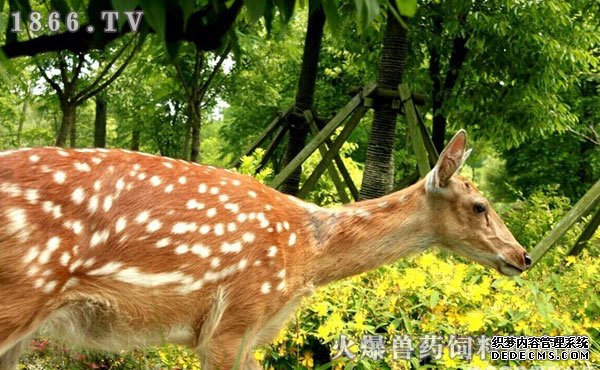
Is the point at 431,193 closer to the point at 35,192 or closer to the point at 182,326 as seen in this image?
the point at 182,326

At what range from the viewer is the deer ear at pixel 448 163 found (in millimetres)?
3775

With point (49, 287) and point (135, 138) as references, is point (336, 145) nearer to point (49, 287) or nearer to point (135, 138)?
point (49, 287)

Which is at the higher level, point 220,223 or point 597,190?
point 220,223

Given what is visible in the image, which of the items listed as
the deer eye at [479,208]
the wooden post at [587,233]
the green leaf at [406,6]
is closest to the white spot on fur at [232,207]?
the deer eye at [479,208]

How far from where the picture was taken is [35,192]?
288cm

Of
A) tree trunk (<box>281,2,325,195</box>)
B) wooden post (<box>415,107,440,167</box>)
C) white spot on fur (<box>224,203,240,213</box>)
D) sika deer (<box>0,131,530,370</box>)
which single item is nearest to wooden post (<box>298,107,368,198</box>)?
wooden post (<box>415,107,440,167</box>)

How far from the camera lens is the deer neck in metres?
3.72

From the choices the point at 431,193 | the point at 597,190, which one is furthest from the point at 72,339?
the point at 597,190

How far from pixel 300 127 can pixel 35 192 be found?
23.8 ft

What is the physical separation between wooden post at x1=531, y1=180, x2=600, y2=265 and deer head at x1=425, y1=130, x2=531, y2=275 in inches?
83.2

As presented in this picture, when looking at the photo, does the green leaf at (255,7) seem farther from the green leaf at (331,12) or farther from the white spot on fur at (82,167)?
the white spot on fur at (82,167)

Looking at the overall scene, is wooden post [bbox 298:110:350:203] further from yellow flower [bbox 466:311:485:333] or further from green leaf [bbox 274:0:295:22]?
green leaf [bbox 274:0:295:22]

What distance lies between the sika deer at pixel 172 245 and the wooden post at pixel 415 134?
3.50 meters

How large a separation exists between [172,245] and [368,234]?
1.15 metres
